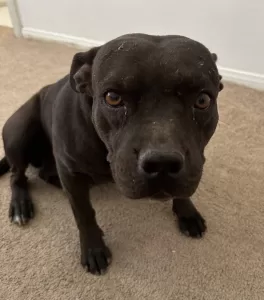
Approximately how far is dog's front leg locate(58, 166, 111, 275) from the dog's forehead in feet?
1.36

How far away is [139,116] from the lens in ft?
3.81

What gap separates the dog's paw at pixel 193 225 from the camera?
169cm

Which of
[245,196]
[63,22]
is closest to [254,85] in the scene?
[245,196]

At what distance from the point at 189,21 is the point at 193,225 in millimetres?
1240

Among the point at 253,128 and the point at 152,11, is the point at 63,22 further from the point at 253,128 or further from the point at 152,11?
the point at 253,128

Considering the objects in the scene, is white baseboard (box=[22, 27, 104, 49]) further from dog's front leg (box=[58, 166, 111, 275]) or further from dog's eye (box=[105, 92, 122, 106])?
dog's eye (box=[105, 92, 122, 106])

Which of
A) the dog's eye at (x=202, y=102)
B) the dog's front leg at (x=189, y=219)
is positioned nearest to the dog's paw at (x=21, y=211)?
the dog's front leg at (x=189, y=219)

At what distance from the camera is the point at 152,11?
2.53 meters

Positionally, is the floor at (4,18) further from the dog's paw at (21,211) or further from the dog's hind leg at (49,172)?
the dog's paw at (21,211)

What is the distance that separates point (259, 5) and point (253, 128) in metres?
0.62

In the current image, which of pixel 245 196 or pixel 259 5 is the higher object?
pixel 259 5

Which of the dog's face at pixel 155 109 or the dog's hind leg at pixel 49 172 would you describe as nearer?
the dog's face at pixel 155 109

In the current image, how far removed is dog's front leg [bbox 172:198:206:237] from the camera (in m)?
1.69

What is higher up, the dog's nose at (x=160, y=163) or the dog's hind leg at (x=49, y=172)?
the dog's nose at (x=160, y=163)
